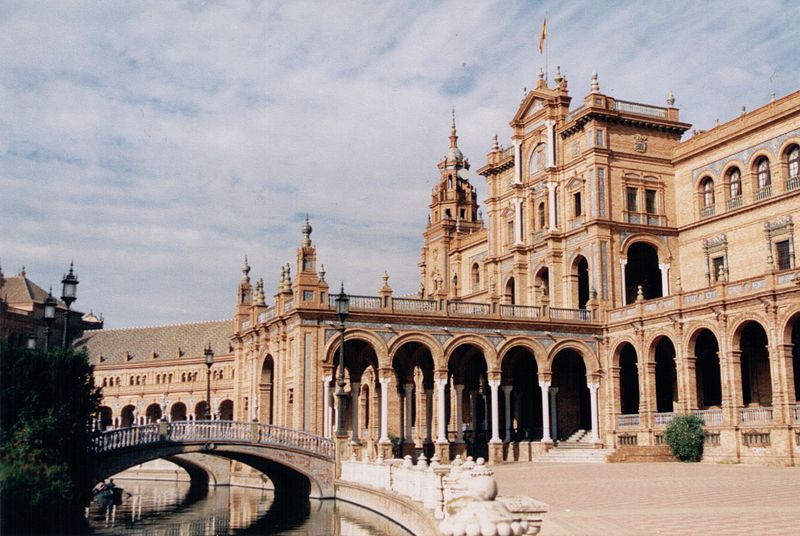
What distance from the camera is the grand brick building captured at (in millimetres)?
41188

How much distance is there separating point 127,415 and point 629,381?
66.8m

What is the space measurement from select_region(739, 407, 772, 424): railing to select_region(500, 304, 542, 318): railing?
12.1m

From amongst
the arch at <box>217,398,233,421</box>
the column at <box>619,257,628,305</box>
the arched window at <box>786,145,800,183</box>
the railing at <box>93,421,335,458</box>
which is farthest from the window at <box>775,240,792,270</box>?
the arch at <box>217,398,233,421</box>

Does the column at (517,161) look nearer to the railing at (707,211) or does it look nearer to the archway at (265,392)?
the railing at (707,211)

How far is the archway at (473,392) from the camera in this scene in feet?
163

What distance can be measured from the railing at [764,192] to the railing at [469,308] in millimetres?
14167

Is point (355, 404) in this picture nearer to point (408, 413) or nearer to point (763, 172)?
point (408, 413)

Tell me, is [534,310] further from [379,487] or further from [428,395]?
[379,487]

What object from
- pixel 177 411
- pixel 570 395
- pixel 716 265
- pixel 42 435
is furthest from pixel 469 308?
pixel 177 411

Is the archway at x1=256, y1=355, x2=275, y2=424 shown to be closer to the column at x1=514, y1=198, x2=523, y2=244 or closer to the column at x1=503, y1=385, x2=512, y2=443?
the column at x1=503, y1=385, x2=512, y2=443

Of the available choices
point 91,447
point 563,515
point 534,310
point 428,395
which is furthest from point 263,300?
point 563,515

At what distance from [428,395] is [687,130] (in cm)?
2067

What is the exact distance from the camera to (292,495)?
39281 mm

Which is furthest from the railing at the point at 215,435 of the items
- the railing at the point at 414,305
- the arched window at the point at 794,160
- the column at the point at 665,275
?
the arched window at the point at 794,160
